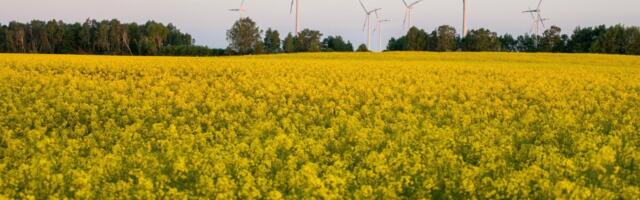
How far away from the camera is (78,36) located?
128 m

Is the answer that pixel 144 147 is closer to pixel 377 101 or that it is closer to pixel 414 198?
pixel 414 198

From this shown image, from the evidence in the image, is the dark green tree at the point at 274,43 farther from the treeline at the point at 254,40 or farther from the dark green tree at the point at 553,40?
the dark green tree at the point at 553,40

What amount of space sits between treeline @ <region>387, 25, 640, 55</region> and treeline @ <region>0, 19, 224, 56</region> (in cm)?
4671

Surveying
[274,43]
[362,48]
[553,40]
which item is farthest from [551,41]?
[274,43]

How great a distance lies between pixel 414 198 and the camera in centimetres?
784

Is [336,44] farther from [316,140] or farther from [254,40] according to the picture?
[316,140]

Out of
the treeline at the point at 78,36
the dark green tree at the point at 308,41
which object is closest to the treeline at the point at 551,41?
the dark green tree at the point at 308,41

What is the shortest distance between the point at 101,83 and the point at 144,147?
32.6ft

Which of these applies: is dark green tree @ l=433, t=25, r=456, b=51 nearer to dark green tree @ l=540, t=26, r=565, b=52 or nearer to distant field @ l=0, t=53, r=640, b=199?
dark green tree @ l=540, t=26, r=565, b=52

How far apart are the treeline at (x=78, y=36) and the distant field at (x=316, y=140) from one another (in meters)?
106

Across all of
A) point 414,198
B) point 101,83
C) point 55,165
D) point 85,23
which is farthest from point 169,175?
point 85,23

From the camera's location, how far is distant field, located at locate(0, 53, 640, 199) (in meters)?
7.70

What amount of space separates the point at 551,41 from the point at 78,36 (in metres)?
81.8

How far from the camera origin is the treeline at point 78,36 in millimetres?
124750
